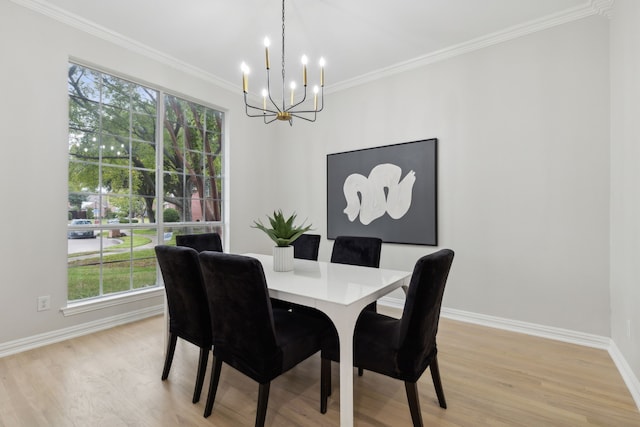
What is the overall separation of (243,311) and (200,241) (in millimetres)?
1523

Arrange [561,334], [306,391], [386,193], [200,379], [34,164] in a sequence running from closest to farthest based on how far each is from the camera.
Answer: [200,379]
[306,391]
[34,164]
[561,334]
[386,193]

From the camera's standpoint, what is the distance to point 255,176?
14.7 feet

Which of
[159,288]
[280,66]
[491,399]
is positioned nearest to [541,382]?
[491,399]

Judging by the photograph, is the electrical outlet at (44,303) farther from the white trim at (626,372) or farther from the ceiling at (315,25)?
the white trim at (626,372)

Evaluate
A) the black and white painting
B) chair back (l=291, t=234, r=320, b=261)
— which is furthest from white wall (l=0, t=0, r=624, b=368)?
chair back (l=291, t=234, r=320, b=261)

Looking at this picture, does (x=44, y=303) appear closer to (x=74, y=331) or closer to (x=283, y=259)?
(x=74, y=331)

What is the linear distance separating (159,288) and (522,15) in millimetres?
4437

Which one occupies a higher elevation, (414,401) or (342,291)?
(342,291)

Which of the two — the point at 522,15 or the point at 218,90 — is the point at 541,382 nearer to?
the point at 522,15

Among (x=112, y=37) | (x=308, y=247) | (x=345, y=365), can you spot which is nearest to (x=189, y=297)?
(x=345, y=365)

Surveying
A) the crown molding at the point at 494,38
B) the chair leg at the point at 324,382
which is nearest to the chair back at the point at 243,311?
the chair leg at the point at 324,382

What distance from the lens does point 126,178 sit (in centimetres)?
324

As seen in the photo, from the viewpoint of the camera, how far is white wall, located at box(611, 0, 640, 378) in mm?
1929

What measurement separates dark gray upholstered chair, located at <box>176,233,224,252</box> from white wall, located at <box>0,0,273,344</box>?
1.06m
